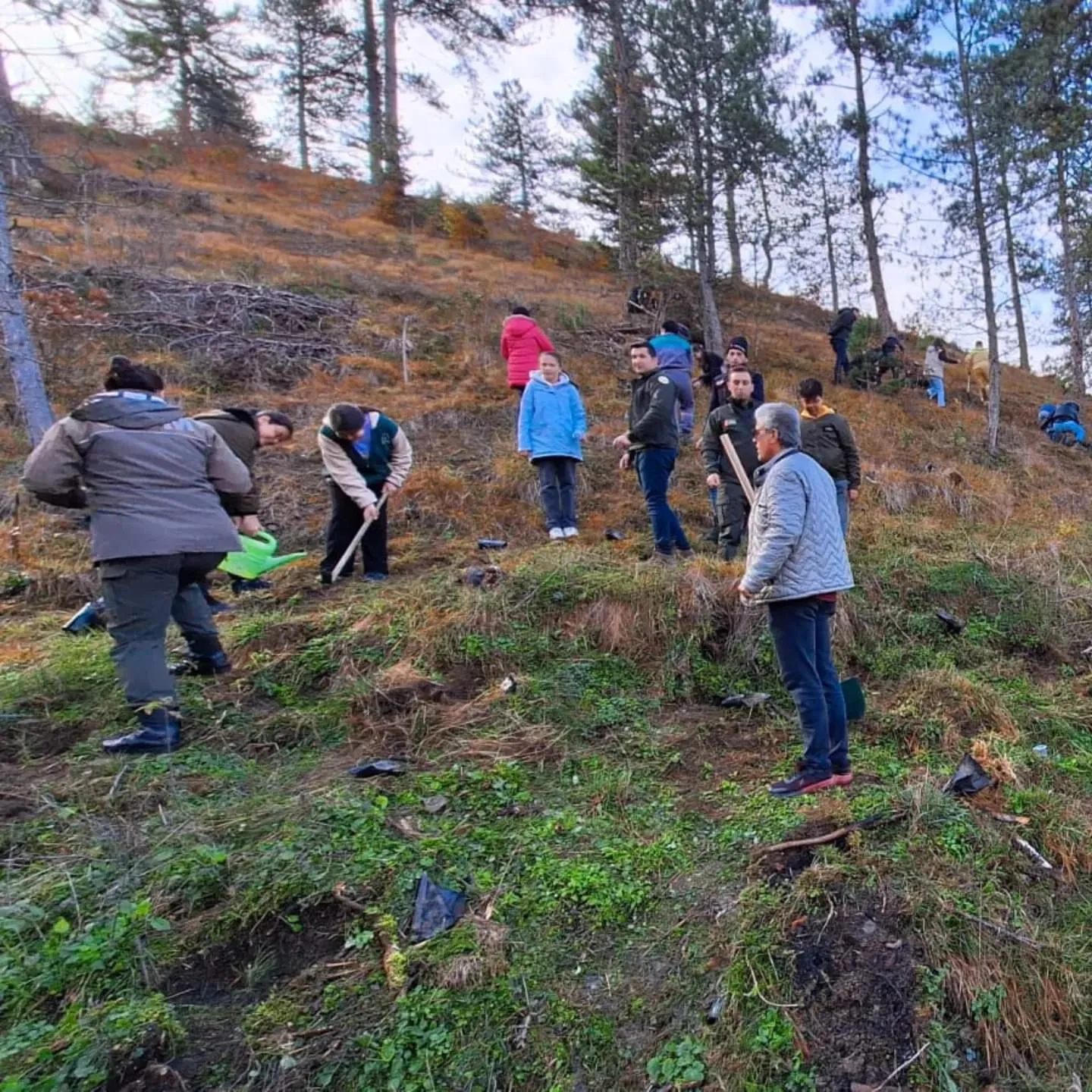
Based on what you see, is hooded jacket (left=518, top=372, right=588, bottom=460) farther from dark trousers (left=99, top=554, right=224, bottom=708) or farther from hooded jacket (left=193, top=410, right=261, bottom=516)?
dark trousers (left=99, top=554, right=224, bottom=708)

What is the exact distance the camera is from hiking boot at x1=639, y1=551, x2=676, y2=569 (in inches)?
190

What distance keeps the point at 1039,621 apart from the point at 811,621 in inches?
120

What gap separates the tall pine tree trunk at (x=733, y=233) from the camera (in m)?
12.4

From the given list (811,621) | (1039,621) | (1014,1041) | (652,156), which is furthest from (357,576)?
(652,156)

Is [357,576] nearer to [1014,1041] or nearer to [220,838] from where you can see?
[220,838]

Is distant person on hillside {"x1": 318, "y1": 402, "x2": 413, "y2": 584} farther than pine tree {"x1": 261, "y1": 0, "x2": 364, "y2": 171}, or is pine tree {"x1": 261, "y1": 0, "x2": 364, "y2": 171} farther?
pine tree {"x1": 261, "y1": 0, "x2": 364, "y2": 171}

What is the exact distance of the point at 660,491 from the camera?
5293 mm

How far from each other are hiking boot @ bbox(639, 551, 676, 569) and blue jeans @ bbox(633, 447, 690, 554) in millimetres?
49

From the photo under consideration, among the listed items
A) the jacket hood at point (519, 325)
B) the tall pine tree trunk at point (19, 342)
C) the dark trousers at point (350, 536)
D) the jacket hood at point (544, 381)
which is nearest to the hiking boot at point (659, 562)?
the jacket hood at point (544, 381)

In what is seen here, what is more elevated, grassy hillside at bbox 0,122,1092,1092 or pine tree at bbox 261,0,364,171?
pine tree at bbox 261,0,364,171

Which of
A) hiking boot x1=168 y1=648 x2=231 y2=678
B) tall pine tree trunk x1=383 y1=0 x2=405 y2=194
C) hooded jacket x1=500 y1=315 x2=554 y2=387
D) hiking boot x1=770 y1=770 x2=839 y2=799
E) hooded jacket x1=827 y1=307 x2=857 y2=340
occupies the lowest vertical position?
hiking boot x1=770 y1=770 x2=839 y2=799

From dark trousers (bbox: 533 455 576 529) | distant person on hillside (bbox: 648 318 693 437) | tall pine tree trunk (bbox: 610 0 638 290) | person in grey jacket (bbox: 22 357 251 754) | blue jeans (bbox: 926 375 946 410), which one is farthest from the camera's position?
blue jeans (bbox: 926 375 946 410)

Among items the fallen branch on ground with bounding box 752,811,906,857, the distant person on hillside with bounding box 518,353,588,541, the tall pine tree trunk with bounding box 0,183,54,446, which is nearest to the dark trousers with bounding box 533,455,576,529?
the distant person on hillside with bounding box 518,353,588,541

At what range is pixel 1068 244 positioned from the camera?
47.6 ft
